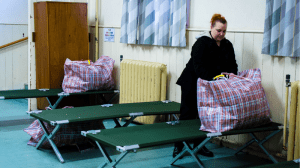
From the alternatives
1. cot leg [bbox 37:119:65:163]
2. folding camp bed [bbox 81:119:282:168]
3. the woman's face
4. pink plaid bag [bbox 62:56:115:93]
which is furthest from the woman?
pink plaid bag [bbox 62:56:115:93]

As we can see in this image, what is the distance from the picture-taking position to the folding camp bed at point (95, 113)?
3330 mm

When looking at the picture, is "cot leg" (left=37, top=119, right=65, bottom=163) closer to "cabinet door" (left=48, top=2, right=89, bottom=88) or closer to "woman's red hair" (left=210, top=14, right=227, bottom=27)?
"woman's red hair" (left=210, top=14, right=227, bottom=27)

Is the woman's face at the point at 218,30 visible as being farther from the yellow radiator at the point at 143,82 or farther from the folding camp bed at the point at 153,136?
the yellow radiator at the point at 143,82

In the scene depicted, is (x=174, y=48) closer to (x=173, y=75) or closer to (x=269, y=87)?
(x=173, y=75)

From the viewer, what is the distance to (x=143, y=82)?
4.55 meters

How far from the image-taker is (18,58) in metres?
6.63

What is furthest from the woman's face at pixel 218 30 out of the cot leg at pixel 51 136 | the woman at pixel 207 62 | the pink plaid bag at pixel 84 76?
the pink plaid bag at pixel 84 76

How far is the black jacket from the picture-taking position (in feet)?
10.6

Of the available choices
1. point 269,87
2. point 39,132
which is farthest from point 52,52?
point 269,87

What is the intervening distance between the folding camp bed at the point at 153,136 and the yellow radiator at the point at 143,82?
1.10m

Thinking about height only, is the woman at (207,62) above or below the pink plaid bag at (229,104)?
above

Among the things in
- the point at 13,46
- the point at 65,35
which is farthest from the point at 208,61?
the point at 13,46

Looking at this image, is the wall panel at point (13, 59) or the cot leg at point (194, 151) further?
the wall panel at point (13, 59)

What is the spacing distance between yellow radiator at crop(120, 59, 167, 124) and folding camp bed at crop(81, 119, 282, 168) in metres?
1.10
